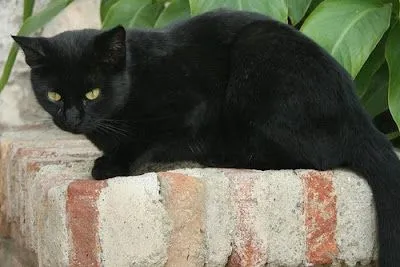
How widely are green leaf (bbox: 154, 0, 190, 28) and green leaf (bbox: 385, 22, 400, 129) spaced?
1.82 feet

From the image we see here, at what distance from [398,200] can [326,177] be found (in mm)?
141

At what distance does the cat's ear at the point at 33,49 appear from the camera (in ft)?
4.99

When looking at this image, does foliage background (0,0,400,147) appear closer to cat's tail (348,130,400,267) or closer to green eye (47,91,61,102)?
cat's tail (348,130,400,267)

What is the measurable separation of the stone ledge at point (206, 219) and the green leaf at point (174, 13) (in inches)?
25.4

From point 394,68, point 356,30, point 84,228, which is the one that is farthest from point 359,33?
point 84,228

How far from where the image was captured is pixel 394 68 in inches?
70.6

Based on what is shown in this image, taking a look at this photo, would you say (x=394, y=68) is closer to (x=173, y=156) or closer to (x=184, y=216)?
(x=173, y=156)

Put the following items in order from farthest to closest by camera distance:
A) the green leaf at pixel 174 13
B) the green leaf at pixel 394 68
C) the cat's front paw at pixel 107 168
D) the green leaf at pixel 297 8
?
the green leaf at pixel 174 13 < the green leaf at pixel 297 8 < the green leaf at pixel 394 68 < the cat's front paw at pixel 107 168

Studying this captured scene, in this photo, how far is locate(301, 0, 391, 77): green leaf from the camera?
1.78 m

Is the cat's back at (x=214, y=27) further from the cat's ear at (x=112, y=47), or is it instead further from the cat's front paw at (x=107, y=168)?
the cat's front paw at (x=107, y=168)

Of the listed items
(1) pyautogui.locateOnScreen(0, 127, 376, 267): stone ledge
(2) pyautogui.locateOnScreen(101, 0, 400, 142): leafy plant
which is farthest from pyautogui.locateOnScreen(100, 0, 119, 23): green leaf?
(1) pyautogui.locateOnScreen(0, 127, 376, 267): stone ledge

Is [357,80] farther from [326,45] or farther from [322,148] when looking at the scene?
[322,148]

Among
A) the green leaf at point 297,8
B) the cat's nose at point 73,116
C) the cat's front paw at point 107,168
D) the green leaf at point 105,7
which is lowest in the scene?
the green leaf at point 105,7

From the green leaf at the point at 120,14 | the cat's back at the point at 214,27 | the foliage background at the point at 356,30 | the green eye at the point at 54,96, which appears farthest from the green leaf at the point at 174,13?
the green eye at the point at 54,96
